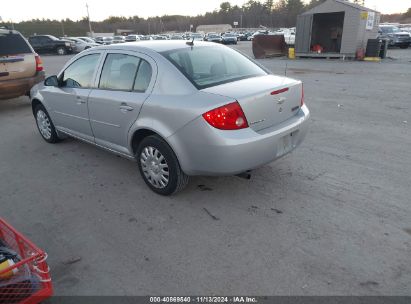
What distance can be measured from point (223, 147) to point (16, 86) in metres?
6.82

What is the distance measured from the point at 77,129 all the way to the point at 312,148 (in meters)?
3.50

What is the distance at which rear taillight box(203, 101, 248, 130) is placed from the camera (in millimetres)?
3109

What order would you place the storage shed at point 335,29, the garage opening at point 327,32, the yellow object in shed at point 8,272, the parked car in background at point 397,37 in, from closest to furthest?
1. the yellow object in shed at point 8,272
2. the storage shed at point 335,29
3. the garage opening at point 327,32
4. the parked car in background at point 397,37

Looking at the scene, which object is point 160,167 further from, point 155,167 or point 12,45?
point 12,45

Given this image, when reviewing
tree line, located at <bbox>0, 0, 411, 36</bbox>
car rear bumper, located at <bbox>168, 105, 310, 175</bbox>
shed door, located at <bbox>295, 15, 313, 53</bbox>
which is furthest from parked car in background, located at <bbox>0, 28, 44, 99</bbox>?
tree line, located at <bbox>0, 0, 411, 36</bbox>

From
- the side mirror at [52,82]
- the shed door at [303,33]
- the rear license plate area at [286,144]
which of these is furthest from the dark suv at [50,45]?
the rear license plate area at [286,144]

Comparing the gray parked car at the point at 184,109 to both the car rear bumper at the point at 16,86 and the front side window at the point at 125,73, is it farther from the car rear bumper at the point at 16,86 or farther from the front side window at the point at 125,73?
the car rear bumper at the point at 16,86

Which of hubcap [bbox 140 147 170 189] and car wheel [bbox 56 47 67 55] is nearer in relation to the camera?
hubcap [bbox 140 147 170 189]

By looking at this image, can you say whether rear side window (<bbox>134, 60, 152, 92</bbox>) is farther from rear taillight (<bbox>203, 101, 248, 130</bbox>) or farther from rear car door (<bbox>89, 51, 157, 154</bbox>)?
rear taillight (<bbox>203, 101, 248, 130</bbox>)

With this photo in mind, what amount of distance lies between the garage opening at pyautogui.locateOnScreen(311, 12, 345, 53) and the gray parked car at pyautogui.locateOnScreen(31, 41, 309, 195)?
17.6m

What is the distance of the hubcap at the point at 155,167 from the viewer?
3.67m

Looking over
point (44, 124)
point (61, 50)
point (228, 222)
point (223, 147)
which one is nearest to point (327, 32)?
point (44, 124)

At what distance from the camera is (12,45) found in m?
7.98

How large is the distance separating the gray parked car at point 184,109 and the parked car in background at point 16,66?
13.9 feet
